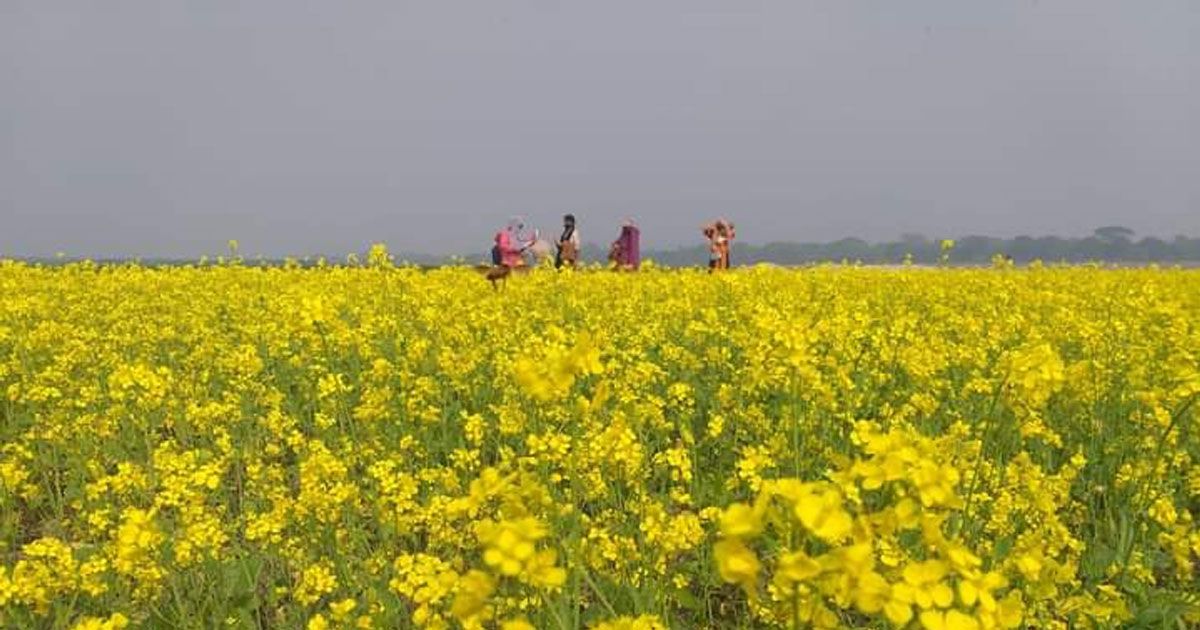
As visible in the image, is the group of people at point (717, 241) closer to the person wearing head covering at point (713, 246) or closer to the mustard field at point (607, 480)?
the person wearing head covering at point (713, 246)

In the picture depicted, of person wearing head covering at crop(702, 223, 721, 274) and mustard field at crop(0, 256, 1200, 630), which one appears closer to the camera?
mustard field at crop(0, 256, 1200, 630)

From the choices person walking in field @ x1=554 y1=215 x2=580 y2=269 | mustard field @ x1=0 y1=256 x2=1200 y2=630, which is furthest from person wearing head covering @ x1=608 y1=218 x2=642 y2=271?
mustard field @ x1=0 y1=256 x2=1200 y2=630

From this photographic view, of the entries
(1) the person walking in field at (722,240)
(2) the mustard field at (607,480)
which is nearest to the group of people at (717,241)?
(1) the person walking in field at (722,240)

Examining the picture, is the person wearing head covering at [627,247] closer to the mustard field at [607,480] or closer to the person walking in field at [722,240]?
the person walking in field at [722,240]

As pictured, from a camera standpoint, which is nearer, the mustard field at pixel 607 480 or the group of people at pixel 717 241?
the mustard field at pixel 607 480

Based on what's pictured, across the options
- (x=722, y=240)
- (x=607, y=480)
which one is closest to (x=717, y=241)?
(x=722, y=240)

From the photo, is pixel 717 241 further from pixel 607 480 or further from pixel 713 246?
pixel 607 480

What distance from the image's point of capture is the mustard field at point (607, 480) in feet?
4.68

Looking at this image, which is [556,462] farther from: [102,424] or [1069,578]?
[102,424]

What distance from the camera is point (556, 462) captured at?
11.1ft

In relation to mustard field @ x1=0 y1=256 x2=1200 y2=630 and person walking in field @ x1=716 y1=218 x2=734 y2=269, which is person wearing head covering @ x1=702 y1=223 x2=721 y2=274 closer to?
person walking in field @ x1=716 y1=218 x2=734 y2=269

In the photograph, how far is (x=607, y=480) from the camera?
3654 mm

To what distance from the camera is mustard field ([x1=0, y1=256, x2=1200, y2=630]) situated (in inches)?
56.2

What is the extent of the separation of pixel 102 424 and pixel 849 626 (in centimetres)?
381
